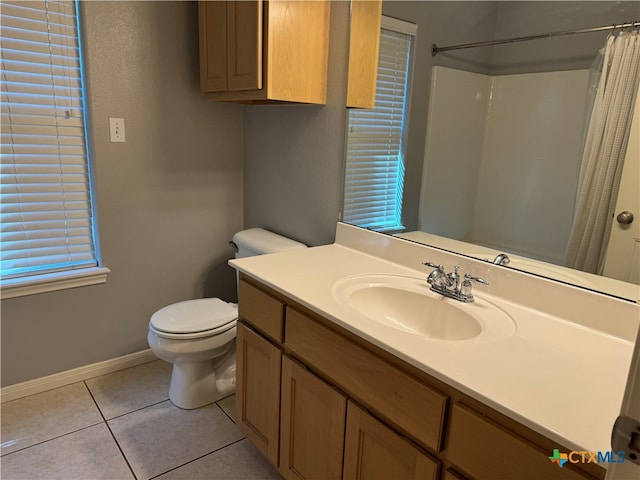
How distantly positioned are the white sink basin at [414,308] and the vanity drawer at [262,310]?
0.72 ft

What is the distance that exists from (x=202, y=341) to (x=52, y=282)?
82 centimetres

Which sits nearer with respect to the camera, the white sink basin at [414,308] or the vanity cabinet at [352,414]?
the vanity cabinet at [352,414]

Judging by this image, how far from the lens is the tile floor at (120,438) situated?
175 cm

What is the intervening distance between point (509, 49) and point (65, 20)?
190 cm

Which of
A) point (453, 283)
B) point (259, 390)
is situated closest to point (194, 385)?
point (259, 390)

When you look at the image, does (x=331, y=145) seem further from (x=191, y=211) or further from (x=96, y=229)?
Answer: (x=96, y=229)

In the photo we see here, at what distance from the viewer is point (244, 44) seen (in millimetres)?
1863

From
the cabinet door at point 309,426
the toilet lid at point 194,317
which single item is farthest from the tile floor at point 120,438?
the toilet lid at point 194,317

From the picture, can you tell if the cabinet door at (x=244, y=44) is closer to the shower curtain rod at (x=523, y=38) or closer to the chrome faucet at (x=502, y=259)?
the shower curtain rod at (x=523, y=38)

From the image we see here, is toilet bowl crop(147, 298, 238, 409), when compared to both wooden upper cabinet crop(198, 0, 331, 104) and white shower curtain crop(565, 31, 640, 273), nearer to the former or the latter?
wooden upper cabinet crop(198, 0, 331, 104)

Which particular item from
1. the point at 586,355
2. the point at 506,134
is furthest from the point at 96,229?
the point at 586,355

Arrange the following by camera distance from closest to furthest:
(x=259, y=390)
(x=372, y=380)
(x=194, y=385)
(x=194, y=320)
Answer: (x=372, y=380) → (x=259, y=390) → (x=194, y=320) → (x=194, y=385)

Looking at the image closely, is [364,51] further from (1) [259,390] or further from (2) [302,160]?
(1) [259,390]

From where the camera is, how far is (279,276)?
1554 millimetres
